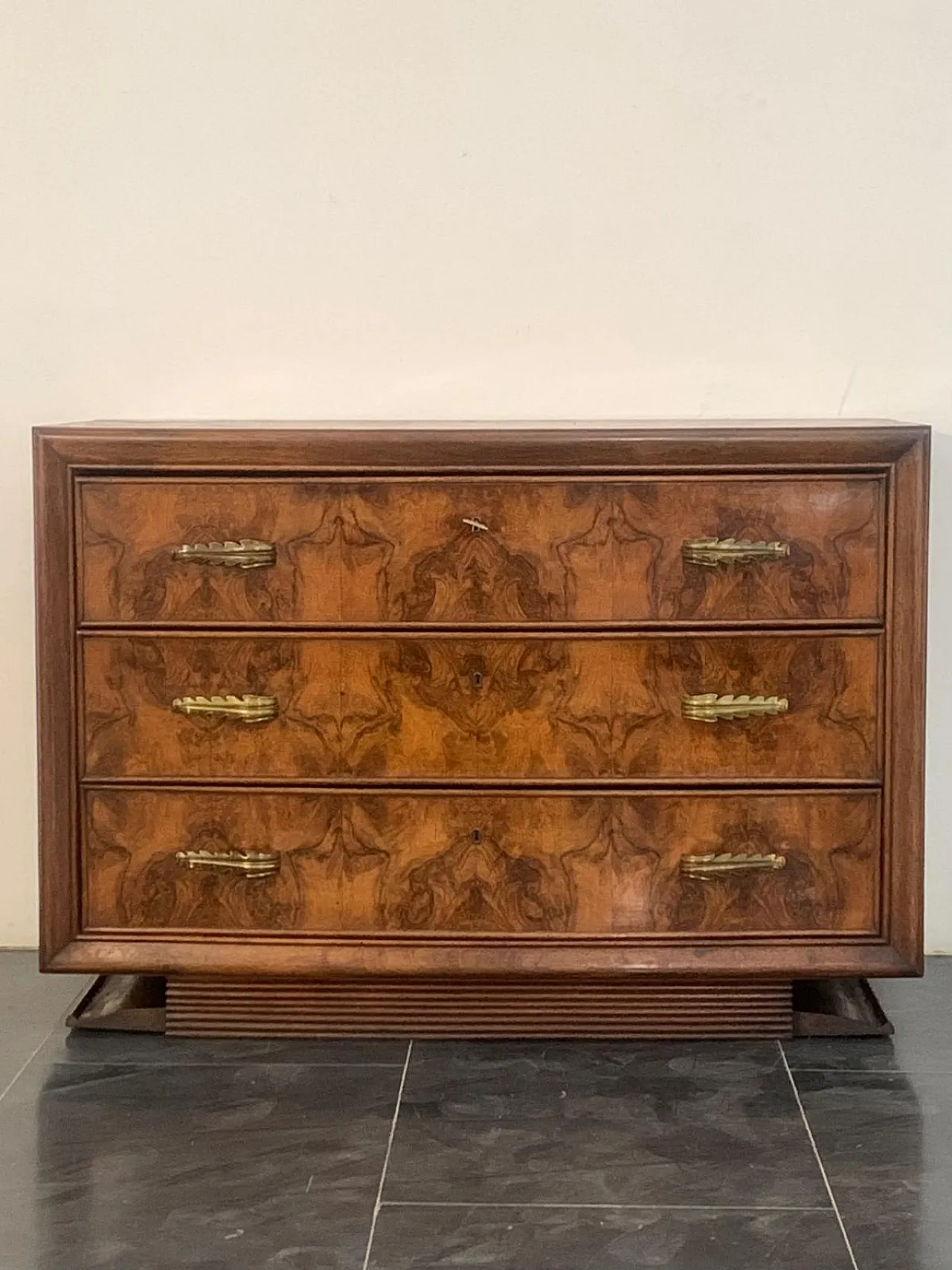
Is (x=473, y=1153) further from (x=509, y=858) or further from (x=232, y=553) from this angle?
(x=232, y=553)

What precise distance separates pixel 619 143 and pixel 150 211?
777 mm

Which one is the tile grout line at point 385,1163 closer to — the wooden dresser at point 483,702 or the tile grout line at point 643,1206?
the tile grout line at point 643,1206

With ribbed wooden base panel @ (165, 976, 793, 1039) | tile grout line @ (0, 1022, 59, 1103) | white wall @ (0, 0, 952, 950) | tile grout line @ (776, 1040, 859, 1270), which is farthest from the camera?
white wall @ (0, 0, 952, 950)

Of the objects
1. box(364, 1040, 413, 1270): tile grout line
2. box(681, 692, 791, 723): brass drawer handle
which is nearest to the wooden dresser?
box(681, 692, 791, 723): brass drawer handle

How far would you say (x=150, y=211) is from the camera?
2506mm

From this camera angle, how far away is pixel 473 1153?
6.16 ft

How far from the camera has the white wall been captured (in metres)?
2.45

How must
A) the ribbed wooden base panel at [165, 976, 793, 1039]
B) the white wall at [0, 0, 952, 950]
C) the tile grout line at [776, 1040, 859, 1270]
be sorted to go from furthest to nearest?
1. the white wall at [0, 0, 952, 950]
2. the ribbed wooden base panel at [165, 976, 793, 1039]
3. the tile grout line at [776, 1040, 859, 1270]

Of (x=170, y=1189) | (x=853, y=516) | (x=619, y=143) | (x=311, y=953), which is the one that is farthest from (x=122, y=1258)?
(x=619, y=143)

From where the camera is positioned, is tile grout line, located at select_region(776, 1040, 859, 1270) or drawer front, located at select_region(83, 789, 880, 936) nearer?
tile grout line, located at select_region(776, 1040, 859, 1270)

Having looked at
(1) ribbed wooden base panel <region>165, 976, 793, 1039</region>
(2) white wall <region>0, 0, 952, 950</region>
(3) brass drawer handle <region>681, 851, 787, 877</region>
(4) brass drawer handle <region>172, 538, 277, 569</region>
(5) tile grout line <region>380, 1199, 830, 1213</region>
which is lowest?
(5) tile grout line <region>380, 1199, 830, 1213</region>

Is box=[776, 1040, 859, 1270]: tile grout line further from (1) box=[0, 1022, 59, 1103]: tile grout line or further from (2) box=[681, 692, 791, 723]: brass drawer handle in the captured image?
(1) box=[0, 1022, 59, 1103]: tile grout line

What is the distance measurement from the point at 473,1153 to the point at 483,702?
23.6 inches

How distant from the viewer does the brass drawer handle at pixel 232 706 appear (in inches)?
83.3
